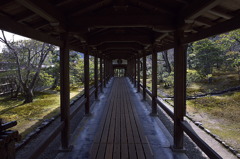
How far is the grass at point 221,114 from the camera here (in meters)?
6.26

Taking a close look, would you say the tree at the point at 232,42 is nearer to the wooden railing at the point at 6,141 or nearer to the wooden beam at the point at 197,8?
the wooden beam at the point at 197,8

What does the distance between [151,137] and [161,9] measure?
118 inches

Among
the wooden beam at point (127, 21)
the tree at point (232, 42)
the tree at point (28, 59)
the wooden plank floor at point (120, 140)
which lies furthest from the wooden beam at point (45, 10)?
the tree at point (232, 42)

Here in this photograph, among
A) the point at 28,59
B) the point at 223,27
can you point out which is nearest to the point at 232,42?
the point at 223,27

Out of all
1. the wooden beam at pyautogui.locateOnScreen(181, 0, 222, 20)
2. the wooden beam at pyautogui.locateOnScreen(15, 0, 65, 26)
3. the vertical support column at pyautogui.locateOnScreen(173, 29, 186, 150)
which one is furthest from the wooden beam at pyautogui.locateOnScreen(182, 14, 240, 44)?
Result: the wooden beam at pyautogui.locateOnScreen(15, 0, 65, 26)

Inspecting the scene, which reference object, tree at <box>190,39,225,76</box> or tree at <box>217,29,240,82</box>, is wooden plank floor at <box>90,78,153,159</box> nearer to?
tree at <box>217,29,240,82</box>

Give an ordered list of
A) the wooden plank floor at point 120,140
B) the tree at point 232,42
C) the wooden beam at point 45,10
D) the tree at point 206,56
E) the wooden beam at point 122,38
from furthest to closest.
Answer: the tree at point 206,56 < the tree at point 232,42 < the wooden beam at point 122,38 < the wooden plank floor at point 120,140 < the wooden beam at point 45,10

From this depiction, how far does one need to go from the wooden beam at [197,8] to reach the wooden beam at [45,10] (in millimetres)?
2211

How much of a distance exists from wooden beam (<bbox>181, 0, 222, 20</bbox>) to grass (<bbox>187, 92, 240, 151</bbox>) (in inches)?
157

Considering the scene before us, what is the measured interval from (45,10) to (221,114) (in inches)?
331

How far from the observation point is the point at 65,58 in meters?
3.96

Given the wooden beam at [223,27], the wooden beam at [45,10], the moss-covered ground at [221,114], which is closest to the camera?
the wooden beam at [223,27]

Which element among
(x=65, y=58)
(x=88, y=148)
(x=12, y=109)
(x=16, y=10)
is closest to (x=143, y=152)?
(x=88, y=148)

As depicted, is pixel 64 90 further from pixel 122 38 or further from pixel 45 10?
pixel 122 38
